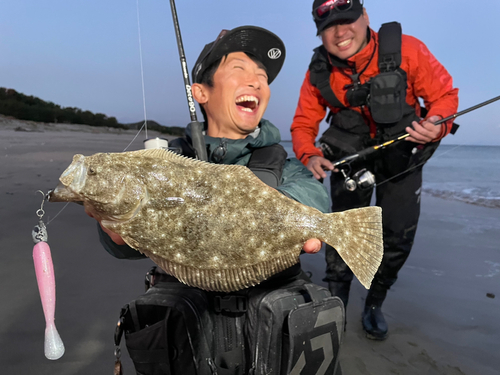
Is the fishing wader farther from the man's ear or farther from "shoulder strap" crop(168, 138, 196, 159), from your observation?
"shoulder strap" crop(168, 138, 196, 159)

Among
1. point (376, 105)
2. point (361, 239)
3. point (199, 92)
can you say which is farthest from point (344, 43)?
point (361, 239)

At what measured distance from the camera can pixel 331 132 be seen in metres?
3.70

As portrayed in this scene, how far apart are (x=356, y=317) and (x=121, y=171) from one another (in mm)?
3287

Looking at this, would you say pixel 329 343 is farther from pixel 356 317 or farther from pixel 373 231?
pixel 356 317

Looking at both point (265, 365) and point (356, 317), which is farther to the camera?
point (356, 317)

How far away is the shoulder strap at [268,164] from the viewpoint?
197 centimetres

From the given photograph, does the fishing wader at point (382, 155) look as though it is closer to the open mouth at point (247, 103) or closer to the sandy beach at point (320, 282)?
the sandy beach at point (320, 282)

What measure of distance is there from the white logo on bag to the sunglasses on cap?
1272 millimetres

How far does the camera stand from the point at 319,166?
3240 mm

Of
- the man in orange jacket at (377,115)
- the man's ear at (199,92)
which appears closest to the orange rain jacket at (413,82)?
the man in orange jacket at (377,115)

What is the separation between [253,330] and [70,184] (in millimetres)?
1297

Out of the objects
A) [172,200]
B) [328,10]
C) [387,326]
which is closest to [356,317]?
[387,326]

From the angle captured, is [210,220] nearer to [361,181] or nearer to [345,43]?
[361,181]

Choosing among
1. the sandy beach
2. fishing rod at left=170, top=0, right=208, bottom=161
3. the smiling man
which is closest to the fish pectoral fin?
the smiling man
